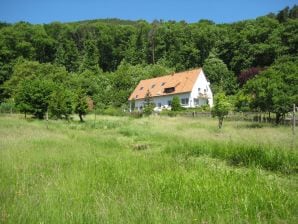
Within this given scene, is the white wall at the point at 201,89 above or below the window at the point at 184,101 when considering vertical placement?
above

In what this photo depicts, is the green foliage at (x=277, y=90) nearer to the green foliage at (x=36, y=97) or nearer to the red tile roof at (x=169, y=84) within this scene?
the green foliage at (x=36, y=97)

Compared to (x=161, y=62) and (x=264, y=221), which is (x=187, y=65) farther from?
(x=264, y=221)

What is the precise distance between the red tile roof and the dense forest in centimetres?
450

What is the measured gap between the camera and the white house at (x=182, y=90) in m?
60.3

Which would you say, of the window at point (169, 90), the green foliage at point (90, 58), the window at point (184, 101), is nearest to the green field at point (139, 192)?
the window at point (184, 101)

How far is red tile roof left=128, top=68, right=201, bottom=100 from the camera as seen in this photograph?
60688 millimetres

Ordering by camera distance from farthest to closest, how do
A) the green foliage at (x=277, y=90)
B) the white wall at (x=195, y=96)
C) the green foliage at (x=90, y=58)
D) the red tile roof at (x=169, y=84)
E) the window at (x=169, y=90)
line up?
the green foliage at (x=90, y=58) < the window at (x=169, y=90) < the red tile roof at (x=169, y=84) < the white wall at (x=195, y=96) < the green foliage at (x=277, y=90)

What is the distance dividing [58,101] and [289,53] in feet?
170

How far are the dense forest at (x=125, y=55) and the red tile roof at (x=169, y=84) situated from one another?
450 cm

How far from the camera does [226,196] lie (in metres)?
5.93

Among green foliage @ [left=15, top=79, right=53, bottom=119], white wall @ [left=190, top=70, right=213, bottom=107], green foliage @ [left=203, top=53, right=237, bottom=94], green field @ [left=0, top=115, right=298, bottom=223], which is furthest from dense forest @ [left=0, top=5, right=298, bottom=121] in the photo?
green field @ [left=0, top=115, right=298, bottom=223]

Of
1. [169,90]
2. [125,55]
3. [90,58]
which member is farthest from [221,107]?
[90,58]

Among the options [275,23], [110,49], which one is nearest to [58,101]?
[275,23]

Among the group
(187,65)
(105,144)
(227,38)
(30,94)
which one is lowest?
(105,144)
